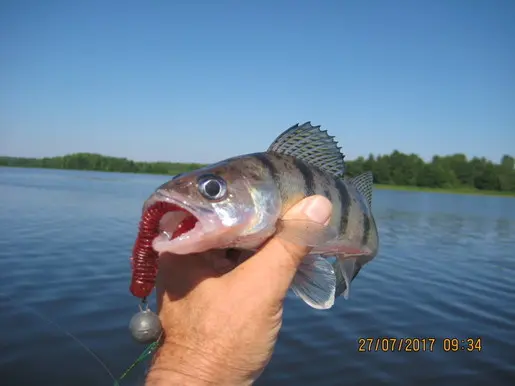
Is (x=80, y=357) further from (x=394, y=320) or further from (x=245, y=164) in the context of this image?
(x=394, y=320)

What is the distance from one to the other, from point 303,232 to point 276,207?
11.6 inches

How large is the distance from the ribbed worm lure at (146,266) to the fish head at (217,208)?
0.04 meters

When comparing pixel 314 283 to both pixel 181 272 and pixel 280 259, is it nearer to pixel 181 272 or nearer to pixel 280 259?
Result: pixel 280 259

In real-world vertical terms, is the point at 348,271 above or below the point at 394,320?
above

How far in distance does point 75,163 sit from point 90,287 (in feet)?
482

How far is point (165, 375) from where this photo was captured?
8.64 feet

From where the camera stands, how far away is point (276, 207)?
3.02m

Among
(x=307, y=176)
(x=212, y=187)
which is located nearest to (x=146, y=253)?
(x=212, y=187)

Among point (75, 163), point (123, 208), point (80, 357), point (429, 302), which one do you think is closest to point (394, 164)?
point (123, 208)

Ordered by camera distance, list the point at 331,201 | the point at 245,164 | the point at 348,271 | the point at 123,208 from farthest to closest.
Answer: the point at 123,208 < the point at 348,271 < the point at 331,201 < the point at 245,164

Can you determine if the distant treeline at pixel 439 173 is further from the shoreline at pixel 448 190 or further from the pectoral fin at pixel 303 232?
the pectoral fin at pixel 303 232

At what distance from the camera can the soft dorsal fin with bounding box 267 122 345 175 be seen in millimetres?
3520

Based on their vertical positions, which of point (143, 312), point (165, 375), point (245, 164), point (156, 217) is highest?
point (245, 164)
